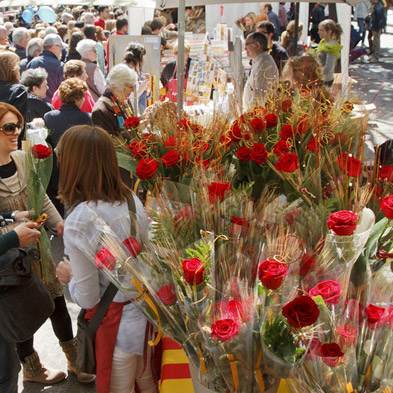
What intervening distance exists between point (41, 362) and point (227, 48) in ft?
17.9

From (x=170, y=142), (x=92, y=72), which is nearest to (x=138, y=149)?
(x=170, y=142)

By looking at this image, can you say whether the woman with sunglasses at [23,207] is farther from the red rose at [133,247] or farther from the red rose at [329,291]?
the red rose at [329,291]

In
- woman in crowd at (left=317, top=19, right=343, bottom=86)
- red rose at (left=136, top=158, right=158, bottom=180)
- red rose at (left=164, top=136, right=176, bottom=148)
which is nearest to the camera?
red rose at (left=136, top=158, right=158, bottom=180)

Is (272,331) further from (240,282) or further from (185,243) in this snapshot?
(185,243)

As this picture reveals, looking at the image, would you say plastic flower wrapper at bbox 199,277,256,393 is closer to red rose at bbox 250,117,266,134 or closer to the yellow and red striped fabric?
the yellow and red striped fabric

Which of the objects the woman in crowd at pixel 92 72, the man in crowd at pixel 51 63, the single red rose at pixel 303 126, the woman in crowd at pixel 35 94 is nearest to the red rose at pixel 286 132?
the single red rose at pixel 303 126

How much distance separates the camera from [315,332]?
1.67 metres

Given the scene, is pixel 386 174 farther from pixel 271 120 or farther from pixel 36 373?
pixel 36 373

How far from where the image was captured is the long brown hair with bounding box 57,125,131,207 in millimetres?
2553

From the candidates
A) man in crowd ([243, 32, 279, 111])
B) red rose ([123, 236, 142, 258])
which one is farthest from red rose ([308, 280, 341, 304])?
man in crowd ([243, 32, 279, 111])

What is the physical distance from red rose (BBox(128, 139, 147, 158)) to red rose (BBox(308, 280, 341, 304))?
1828mm

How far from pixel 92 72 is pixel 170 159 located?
5069 mm

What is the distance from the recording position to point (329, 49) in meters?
8.71

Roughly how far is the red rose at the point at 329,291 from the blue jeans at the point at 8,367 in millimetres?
1840
